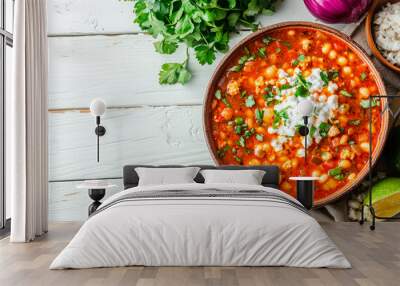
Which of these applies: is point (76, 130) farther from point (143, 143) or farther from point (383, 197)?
point (383, 197)

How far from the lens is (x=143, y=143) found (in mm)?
5828

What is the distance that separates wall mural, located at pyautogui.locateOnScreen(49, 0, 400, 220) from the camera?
5523 millimetres

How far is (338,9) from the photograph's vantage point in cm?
531

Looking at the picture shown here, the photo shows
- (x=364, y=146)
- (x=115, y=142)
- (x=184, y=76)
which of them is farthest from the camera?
(x=115, y=142)

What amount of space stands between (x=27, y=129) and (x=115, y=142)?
4.05 ft

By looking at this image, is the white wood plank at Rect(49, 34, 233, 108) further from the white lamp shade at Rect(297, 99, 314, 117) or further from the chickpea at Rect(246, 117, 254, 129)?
the white lamp shade at Rect(297, 99, 314, 117)

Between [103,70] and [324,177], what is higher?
[103,70]

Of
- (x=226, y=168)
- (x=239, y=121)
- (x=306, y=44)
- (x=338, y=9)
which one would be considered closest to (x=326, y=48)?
(x=306, y=44)

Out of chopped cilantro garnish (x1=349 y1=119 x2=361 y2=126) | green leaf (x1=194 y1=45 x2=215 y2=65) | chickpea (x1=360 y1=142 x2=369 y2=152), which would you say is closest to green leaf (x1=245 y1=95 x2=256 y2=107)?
green leaf (x1=194 y1=45 x2=215 y2=65)

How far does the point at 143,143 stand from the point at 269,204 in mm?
2233

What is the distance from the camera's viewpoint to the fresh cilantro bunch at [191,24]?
18.2 ft

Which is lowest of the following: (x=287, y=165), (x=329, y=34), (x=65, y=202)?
(x=65, y=202)

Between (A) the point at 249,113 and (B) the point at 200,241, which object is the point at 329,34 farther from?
(B) the point at 200,241

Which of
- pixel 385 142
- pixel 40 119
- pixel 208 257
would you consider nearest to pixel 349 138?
pixel 385 142
